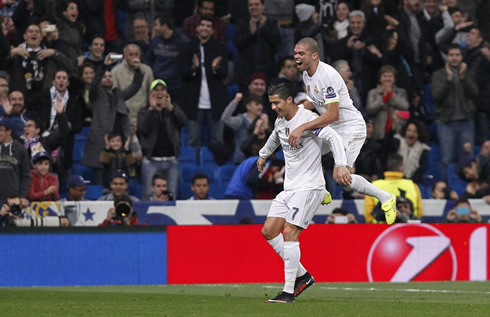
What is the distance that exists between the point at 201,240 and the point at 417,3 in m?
7.59

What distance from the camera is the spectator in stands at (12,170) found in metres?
15.2

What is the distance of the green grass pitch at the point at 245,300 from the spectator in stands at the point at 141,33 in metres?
A: 5.84

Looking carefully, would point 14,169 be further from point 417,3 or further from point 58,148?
point 417,3

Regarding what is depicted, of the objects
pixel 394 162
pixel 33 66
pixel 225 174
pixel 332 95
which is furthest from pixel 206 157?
pixel 332 95

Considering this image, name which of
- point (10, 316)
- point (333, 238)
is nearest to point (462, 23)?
point (333, 238)

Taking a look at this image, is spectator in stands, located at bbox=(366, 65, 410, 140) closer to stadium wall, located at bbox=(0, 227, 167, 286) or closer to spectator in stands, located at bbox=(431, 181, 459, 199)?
spectator in stands, located at bbox=(431, 181, 459, 199)

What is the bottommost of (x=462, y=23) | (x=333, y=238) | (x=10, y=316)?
(x=333, y=238)

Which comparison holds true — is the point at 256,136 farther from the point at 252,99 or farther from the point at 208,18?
the point at 208,18

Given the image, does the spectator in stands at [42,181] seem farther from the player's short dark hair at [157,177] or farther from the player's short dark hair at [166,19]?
the player's short dark hair at [166,19]

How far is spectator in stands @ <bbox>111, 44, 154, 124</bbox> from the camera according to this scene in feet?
58.1

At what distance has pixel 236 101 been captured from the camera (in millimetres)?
17750

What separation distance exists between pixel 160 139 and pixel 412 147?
171 inches

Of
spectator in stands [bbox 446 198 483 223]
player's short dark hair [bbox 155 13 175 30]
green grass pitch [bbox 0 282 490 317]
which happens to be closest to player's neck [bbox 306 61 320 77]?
green grass pitch [bbox 0 282 490 317]

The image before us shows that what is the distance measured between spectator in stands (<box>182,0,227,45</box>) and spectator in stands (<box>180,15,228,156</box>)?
1.27 feet
